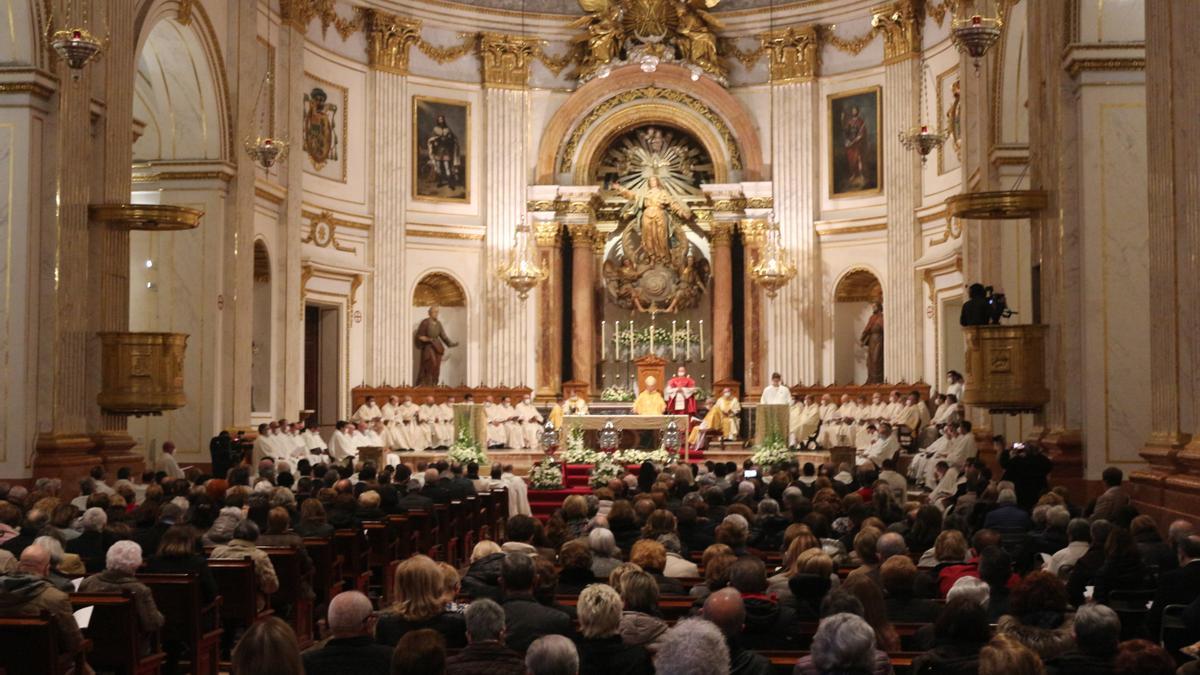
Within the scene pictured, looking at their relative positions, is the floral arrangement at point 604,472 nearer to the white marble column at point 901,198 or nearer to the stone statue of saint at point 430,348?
the white marble column at point 901,198

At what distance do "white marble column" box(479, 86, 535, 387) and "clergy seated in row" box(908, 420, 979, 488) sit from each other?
1055cm

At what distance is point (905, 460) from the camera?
2189cm

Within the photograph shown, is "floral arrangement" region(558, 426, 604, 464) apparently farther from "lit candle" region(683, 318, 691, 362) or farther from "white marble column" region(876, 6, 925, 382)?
"white marble column" region(876, 6, 925, 382)

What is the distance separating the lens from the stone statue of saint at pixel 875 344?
27156mm

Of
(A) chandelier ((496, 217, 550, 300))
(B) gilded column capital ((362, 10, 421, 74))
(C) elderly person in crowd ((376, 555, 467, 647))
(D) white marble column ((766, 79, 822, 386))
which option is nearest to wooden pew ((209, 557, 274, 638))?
(C) elderly person in crowd ((376, 555, 467, 647))

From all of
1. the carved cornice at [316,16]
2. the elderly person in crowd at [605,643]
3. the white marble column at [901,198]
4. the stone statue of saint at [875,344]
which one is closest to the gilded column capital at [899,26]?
the white marble column at [901,198]

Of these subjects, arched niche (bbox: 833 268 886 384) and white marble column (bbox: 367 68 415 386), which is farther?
arched niche (bbox: 833 268 886 384)

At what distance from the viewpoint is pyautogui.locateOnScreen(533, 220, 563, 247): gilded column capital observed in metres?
28.7

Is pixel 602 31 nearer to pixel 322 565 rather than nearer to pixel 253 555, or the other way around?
pixel 322 565

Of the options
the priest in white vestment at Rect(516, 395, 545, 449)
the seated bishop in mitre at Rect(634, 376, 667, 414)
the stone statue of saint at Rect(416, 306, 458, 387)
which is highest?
the stone statue of saint at Rect(416, 306, 458, 387)

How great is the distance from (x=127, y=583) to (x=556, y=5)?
2350cm

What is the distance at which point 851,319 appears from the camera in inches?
1116

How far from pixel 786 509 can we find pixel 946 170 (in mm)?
14402

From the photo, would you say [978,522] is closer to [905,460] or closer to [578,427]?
[905,460]
